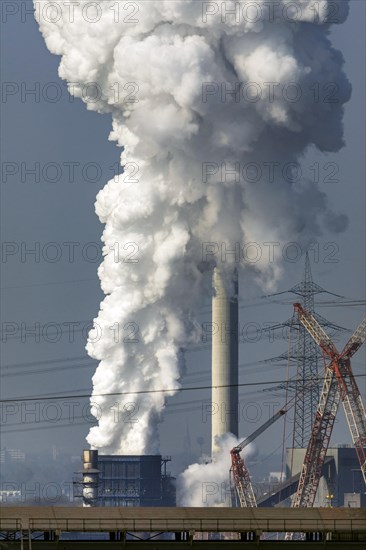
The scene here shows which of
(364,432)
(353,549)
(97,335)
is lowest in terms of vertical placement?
(353,549)

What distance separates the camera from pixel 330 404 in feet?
634

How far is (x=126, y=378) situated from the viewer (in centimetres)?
19862

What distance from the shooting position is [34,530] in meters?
87.1

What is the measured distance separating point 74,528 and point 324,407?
340ft

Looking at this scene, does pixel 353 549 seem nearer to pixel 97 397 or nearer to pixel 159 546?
pixel 159 546

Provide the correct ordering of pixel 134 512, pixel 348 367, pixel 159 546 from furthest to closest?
1. pixel 348 367
2. pixel 134 512
3. pixel 159 546

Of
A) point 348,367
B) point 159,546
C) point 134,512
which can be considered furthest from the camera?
point 348,367

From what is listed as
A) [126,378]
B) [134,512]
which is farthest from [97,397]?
[134,512]

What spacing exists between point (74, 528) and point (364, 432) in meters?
105

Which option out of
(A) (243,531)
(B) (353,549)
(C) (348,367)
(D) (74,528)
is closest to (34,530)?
(D) (74,528)

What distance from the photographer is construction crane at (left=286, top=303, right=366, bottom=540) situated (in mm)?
188500

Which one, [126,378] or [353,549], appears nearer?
[353,549]

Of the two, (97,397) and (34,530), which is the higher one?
(97,397)

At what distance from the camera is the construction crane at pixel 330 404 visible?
18850 cm
